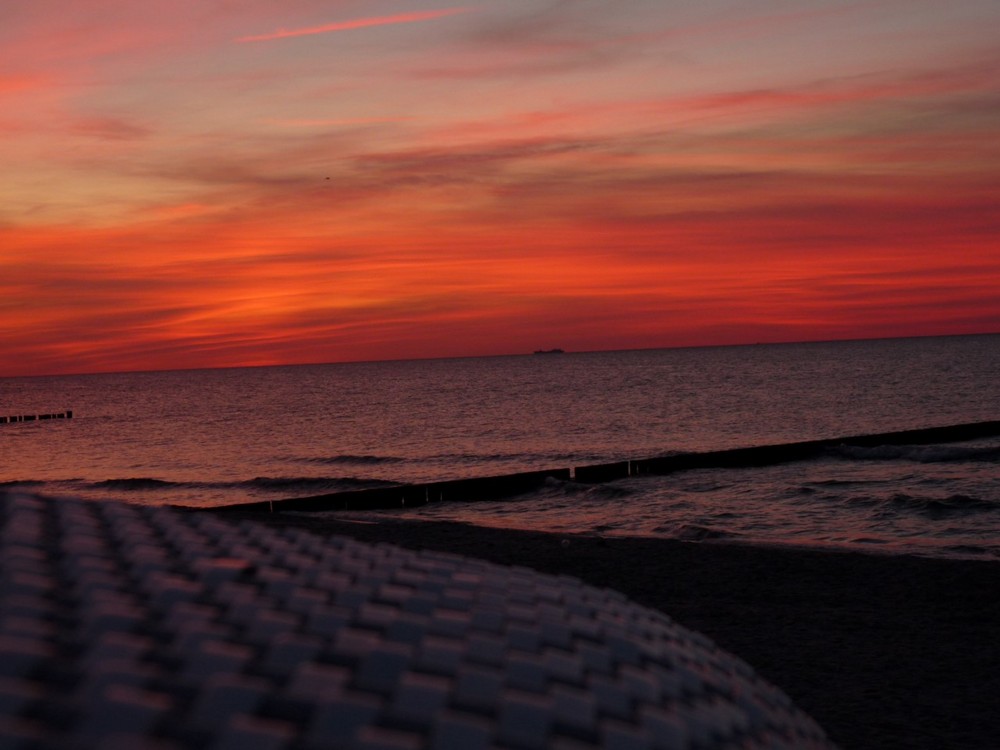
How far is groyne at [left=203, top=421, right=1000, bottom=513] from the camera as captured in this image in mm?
25438

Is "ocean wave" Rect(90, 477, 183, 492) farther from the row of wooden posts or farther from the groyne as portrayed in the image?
the row of wooden posts

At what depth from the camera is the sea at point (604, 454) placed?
75.1ft

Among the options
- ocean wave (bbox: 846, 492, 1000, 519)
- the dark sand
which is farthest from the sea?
the dark sand

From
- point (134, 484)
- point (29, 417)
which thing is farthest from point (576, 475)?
point (29, 417)

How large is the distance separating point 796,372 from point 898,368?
12896mm

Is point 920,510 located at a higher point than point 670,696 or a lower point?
lower

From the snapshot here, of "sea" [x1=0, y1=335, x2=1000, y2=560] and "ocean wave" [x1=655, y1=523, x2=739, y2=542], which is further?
"sea" [x1=0, y1=335, x2=1000, y2=560]

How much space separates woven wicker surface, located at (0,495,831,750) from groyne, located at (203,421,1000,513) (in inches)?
871

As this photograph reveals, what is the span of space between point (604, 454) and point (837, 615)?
35.9 m

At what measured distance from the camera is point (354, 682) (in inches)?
78.7

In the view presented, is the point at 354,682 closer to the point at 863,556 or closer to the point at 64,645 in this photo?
the point at 64,645

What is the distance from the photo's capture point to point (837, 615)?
12148 millimetres

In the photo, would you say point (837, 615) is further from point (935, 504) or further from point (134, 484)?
point (134, 484)

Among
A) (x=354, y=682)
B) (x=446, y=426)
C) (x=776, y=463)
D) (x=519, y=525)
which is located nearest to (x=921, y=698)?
(x=354, y=682)
